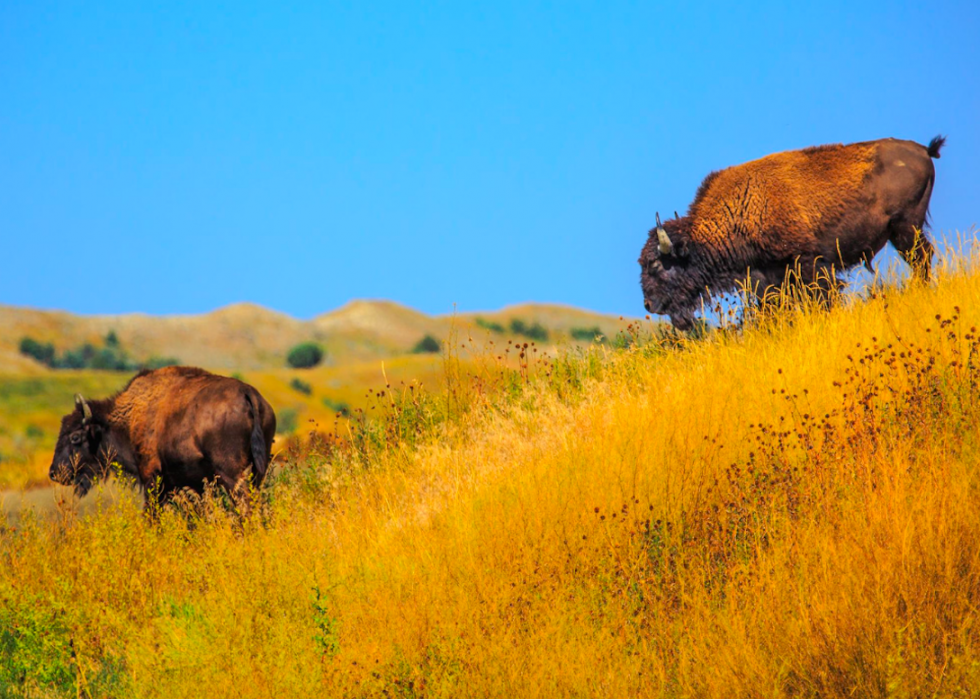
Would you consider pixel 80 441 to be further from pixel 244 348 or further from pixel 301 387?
pixel 244 348

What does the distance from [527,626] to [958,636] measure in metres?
2.39

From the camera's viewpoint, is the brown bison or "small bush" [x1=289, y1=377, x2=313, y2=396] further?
"small bush" [x1=289, y1=377, x2=313, y2=396]

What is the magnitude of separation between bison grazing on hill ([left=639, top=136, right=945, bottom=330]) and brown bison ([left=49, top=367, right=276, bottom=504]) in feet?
18.7

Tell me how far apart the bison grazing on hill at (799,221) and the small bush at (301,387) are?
157 ft

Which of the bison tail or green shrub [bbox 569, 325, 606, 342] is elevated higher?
green shrub [bbox 569, 325, 606, 342]

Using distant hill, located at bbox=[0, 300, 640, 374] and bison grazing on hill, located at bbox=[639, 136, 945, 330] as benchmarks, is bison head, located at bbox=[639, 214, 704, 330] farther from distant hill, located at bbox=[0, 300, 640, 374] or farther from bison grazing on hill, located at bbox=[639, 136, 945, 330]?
distant hill, located at bbox=[0, 300, 640, 374]

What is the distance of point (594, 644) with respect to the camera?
199 inches

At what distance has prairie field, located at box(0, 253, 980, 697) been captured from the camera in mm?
4875

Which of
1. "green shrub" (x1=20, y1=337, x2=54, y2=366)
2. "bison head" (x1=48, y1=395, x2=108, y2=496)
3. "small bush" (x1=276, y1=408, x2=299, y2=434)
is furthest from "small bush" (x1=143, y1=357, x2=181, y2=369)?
"bison head" (x1=48, y1=395, x2=108, y2=496)

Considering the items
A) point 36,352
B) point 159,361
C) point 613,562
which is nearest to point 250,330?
point 159,361

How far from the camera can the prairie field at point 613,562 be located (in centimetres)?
488

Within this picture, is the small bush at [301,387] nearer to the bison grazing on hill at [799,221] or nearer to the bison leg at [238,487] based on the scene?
the bison grazing on hill at [799,221]

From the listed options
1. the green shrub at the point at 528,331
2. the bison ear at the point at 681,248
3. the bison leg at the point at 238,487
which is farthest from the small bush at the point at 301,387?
the bison leg at the point at 238,487

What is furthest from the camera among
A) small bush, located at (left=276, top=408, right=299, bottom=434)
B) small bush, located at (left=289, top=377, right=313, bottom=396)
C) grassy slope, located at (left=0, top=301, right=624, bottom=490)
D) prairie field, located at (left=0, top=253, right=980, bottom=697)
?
Answer: small bush, located at (left=289, top=377, right=313, bottom=396)
